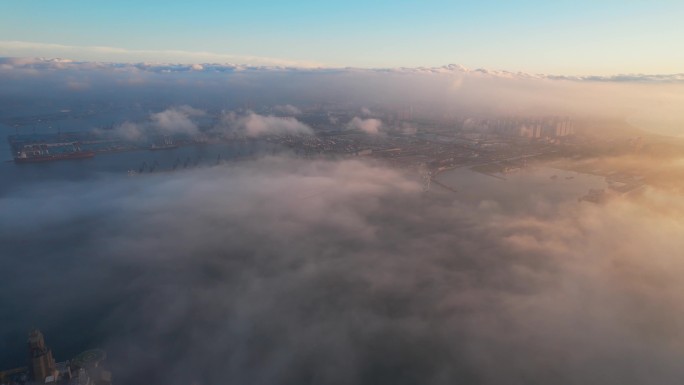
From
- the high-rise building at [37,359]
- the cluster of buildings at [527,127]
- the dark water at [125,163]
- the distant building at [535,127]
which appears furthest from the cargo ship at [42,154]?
the distant building at [535,127]

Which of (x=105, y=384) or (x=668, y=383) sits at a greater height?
(x=668, y=383)

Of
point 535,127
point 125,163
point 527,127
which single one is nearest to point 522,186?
point 535,127

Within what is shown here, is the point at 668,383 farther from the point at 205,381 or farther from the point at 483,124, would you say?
the point at 483,124

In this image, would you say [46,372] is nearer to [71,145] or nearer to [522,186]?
[522,186]

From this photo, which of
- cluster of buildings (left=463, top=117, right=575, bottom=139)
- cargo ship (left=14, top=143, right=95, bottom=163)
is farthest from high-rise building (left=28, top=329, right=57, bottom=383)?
cluster of buildings (left=463, top=117, right=575, bottom=139)

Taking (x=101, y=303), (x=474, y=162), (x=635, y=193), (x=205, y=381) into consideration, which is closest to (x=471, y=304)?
(x=205, y=381)

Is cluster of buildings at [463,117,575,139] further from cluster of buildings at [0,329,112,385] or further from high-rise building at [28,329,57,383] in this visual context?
high-rise building at [28,329,57,383]
